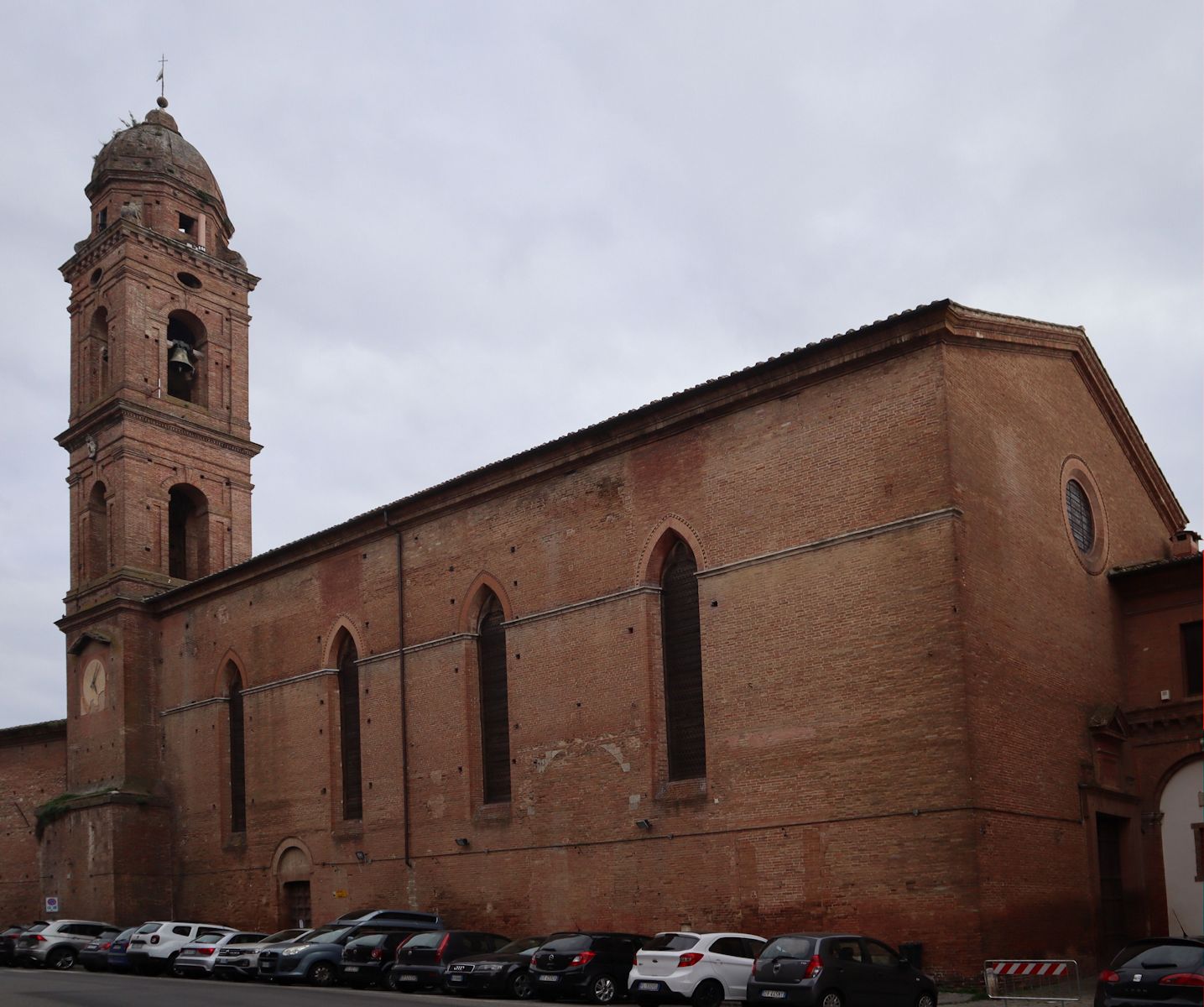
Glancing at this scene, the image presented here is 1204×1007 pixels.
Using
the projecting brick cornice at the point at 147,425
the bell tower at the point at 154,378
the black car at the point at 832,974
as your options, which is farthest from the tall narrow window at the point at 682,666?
the projecting brick cornice at the point at 147,425

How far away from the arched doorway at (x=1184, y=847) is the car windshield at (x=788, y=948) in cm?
902

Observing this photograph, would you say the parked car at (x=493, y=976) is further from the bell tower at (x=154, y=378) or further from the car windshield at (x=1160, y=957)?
the bell tower at (x=154, y=378)

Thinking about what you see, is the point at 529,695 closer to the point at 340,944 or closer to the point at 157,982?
the point at 340,944

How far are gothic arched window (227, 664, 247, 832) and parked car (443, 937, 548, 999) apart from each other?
546 inches

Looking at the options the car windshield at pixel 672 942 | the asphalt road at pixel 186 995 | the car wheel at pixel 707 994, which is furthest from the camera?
the car windshield at pixel 672 942

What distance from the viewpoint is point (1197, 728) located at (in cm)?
2320

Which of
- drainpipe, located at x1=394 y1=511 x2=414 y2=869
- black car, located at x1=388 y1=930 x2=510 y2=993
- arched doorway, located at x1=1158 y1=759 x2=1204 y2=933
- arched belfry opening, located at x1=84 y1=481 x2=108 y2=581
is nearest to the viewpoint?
black car, located at x1=388 y1=930 x2=510 y2=993

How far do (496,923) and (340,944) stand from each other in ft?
10.6

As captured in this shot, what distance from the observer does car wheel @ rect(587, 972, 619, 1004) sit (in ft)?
63.5

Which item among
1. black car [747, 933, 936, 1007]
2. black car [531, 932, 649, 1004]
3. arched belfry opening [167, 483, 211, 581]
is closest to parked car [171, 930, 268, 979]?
black car [531, 932, 649, 1004]

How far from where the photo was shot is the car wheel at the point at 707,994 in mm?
17969

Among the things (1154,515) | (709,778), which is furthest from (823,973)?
(1154,515)

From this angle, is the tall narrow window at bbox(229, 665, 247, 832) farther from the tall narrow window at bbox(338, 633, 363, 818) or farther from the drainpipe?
the drainpipe

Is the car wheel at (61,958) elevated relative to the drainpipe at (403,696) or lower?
lower
